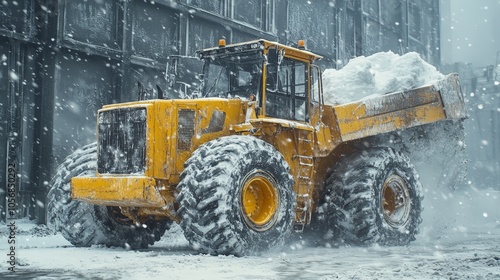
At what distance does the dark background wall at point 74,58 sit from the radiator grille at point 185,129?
4.99 meters

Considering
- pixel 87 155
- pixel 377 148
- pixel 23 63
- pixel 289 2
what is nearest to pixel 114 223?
pixel 87 155

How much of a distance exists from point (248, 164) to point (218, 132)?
32.2 inches

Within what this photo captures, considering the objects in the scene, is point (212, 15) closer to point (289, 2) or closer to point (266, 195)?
point (289, 2)

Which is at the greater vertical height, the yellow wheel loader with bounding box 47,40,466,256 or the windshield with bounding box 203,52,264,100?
the windshield with bounding box 203,52,264,100

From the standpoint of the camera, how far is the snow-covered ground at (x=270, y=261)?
589 cm

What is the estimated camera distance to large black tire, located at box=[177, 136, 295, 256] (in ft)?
23.2

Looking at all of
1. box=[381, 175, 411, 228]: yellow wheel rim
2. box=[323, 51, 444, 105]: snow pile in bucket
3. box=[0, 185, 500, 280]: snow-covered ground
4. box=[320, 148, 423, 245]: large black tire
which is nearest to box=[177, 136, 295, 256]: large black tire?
box=[0, 185, 500, 280]: snow-covered ground

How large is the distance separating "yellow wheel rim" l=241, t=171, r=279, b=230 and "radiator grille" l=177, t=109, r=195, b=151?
864mm

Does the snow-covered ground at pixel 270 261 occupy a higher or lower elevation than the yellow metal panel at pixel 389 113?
lower

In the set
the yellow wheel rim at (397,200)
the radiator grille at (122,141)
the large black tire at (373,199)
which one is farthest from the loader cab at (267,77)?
the yellow wheel rim at (397,200)

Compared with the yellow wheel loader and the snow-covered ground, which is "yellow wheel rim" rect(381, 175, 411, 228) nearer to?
the yellow wheel loader

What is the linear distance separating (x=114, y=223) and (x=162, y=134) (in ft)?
5.33

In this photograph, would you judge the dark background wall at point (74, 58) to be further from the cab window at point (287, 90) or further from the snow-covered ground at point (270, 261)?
the cab window at point (287, 90)

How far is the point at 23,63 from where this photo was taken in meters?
12.0
